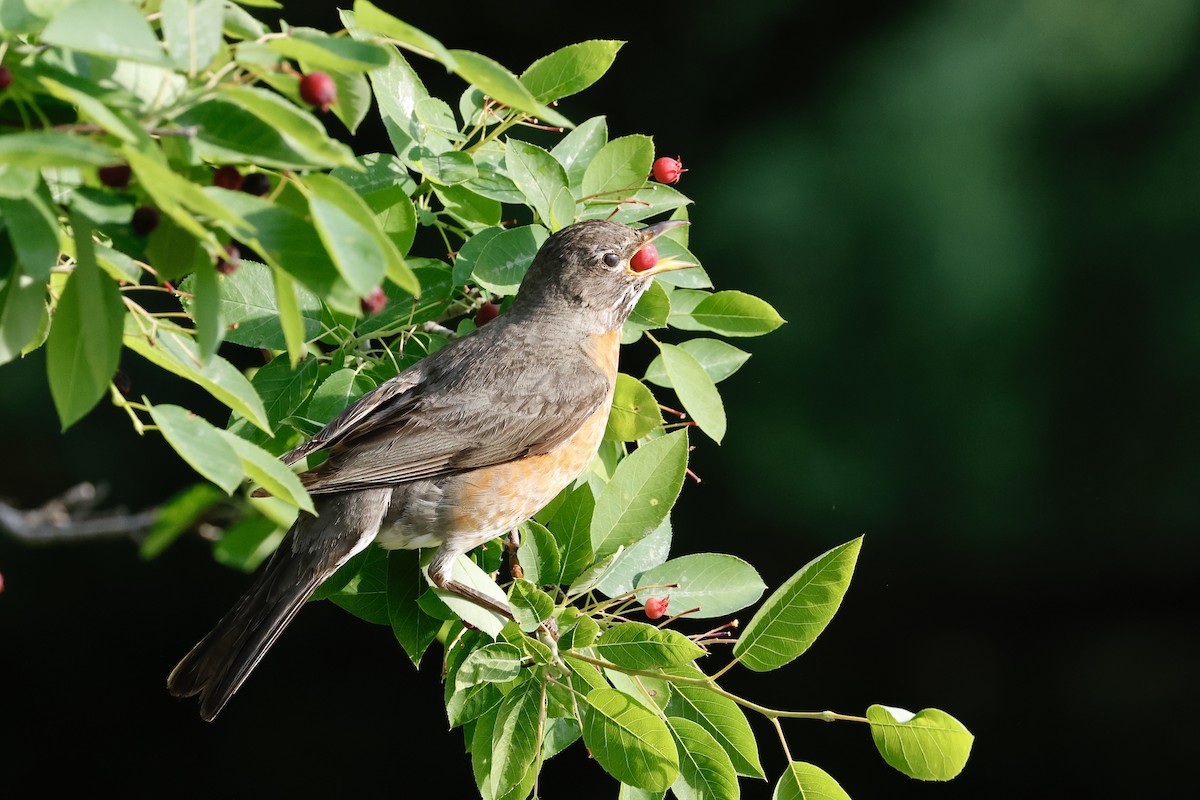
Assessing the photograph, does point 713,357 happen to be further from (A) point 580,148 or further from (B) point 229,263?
(B) point 229,263

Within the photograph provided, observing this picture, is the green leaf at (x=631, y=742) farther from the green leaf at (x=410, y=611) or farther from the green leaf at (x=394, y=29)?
the green leaf at (x=394, y=29)

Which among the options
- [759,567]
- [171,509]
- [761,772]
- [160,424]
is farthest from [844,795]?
[759,567]

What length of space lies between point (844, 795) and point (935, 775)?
0.10m

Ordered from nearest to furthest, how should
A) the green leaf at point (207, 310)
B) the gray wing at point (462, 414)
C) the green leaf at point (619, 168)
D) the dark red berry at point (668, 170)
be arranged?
1. the green leaf at point (207, 310)
2. the green leaf at point (619, 168)
3. the gray wing at point (462, 414)
4. the dark red berry at point (668, 170)

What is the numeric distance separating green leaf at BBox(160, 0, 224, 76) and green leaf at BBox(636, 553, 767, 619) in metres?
0.91

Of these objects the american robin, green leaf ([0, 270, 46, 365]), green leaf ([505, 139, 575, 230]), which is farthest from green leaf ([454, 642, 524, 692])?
green leaf ([0, 270, 46, 365])

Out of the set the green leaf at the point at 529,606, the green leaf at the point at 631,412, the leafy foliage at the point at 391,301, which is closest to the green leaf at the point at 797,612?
the leafy foliage at the point at 391,301

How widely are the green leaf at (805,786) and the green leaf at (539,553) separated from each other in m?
0.37

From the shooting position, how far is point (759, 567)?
170 inches

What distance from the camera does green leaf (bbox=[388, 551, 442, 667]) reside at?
65.8 inches

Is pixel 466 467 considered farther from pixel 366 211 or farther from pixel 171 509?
pixel 366 211

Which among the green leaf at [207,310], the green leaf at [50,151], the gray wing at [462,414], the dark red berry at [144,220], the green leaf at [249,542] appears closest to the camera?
the green leaf at [50,151]

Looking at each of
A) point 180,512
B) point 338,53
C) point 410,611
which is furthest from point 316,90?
point 180,512

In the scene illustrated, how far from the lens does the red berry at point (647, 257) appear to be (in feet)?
6.14
